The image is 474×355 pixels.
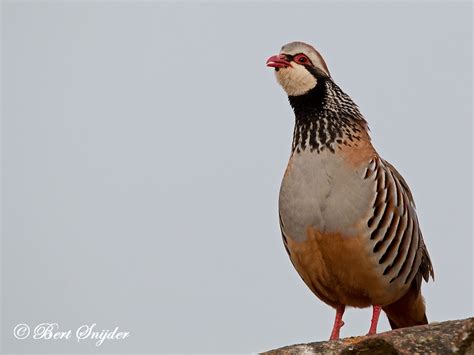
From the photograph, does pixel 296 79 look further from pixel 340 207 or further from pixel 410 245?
pixel 410 245

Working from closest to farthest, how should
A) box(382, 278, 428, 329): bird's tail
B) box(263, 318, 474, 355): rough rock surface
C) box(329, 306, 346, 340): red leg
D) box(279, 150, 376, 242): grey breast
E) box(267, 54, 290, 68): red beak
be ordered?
box(263, 318, 474, 355): rough rock surface, box(279, 150, 376, 242): grey breast, box(267, 54, 290, 68): red beak, box(329, 306, 346, 340): red leg, box(382, 278, 428, 329): bird's tail

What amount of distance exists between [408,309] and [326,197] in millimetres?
1322

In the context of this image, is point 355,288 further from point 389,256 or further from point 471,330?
point 471,330

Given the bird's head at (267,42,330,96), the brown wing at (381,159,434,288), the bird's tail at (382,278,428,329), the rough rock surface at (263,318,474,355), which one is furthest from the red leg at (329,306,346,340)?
the rough rock surface at (263,318,474,355)

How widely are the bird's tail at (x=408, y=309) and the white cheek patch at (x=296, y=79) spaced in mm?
1609

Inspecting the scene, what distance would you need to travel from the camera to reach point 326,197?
218 inches

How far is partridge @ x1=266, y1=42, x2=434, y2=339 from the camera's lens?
219 inches

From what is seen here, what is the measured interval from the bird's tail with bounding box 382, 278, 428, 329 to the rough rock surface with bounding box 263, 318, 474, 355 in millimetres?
2834

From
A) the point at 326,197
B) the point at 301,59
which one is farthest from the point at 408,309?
the point at 301,59

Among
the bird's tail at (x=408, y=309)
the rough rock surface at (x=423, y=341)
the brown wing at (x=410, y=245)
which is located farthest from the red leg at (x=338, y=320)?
the rough rock surface at (x=423, y=341)

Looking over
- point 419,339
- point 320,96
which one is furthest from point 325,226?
point 419,339

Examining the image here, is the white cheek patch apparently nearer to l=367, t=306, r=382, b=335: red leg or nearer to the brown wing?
the brown wing

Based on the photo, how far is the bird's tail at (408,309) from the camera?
20.2ft

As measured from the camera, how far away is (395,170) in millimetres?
6207
